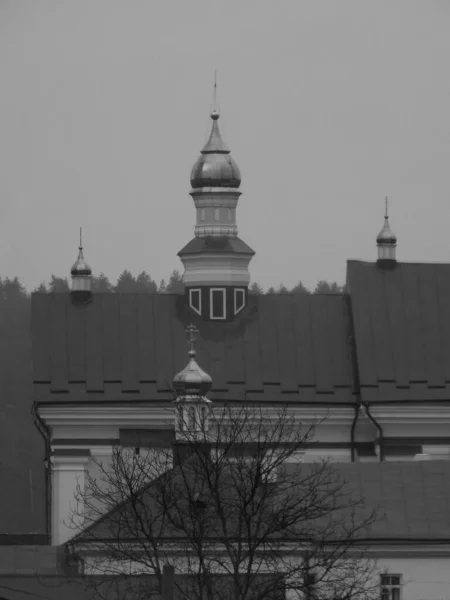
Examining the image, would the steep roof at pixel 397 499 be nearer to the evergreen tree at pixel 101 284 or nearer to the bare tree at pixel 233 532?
the bare tree at pixel 233 532

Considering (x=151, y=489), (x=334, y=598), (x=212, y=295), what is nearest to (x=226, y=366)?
(x=212, y=295)

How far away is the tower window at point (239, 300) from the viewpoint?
149 feet

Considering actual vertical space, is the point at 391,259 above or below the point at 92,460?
above

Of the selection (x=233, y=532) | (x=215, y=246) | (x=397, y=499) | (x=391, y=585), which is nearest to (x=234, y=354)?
(x=215, y=246)

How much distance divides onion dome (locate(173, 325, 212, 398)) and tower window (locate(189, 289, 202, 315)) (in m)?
2.72

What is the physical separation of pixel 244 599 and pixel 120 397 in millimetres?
13589

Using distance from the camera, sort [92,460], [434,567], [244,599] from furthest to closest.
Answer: [92,460] → [434,567] → [244,599]

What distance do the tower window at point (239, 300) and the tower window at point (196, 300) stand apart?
57cm

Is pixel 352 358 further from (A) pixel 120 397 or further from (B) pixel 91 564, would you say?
(B) pixel 91 564

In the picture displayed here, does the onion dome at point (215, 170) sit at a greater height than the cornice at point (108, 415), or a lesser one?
greater

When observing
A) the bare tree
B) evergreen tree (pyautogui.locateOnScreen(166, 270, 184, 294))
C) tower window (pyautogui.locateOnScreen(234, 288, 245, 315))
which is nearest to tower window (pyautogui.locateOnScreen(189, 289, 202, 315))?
tower window (pyautogui.locateOnScreen(234, 288, 245, 315))

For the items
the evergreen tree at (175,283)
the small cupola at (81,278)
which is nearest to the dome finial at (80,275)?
the small cupola at (81,278)

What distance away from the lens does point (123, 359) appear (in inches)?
1742

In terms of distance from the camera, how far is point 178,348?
44562 millimetres
